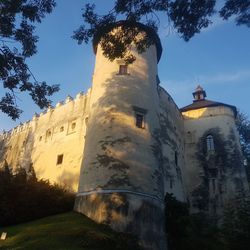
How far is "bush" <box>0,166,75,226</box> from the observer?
20016 millimetres

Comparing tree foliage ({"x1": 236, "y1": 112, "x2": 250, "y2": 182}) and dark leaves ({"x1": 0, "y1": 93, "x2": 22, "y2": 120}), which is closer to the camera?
dark leaves ({"x1": 0, "y1": 93, "x2": 22, "y2": 120})

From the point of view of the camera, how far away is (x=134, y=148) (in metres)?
20.3

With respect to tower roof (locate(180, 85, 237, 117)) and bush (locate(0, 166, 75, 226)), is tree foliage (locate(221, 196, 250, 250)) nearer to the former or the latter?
bush (locate(0, 166, 75, 226))

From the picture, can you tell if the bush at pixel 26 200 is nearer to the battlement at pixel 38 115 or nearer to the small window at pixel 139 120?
the small window at pixel 139 120

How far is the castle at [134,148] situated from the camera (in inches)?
740

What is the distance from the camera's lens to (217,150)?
31.6 meters

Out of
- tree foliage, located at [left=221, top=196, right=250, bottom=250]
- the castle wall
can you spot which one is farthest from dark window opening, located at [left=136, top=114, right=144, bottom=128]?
tree foliage, located at [left=221, top=196, right=250, bottom=250]

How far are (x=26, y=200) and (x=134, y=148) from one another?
6.58 m

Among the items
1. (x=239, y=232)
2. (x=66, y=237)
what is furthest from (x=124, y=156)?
(x=239, y=232)

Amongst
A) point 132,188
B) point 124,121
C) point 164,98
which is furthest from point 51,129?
point 132,188

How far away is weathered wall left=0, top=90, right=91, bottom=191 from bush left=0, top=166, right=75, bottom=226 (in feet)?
16.7

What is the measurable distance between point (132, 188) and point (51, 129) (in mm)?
16548

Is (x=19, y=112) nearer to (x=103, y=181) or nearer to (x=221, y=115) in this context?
(x=103, y=181)

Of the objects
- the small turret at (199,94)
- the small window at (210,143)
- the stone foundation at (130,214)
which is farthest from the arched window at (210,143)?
the stone foundation at (130,214)
